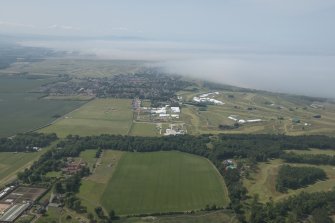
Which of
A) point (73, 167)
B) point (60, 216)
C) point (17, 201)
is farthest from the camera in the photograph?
point (73, 167)

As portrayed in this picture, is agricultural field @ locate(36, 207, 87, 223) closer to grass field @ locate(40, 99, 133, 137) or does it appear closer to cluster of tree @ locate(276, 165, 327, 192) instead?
cluster of tree @ locate(276, 165, 327, 192)

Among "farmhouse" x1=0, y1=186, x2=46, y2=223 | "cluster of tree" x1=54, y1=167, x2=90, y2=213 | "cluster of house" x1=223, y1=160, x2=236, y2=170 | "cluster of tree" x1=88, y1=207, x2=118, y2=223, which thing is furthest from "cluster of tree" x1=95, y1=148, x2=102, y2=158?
"cluster of house" x1=223, y1=160, x2=236, y2=170

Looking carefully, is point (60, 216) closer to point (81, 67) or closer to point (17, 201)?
point (17, 201)

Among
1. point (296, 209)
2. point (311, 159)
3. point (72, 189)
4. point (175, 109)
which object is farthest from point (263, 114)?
point (72, 189)

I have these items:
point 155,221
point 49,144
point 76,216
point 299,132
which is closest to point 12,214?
point 76,216

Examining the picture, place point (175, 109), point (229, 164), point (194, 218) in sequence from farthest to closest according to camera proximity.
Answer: point (175, 109)
point (229, 164)
point (194, 218)

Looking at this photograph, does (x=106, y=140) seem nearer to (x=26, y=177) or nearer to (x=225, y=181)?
(x=26, y=177)
